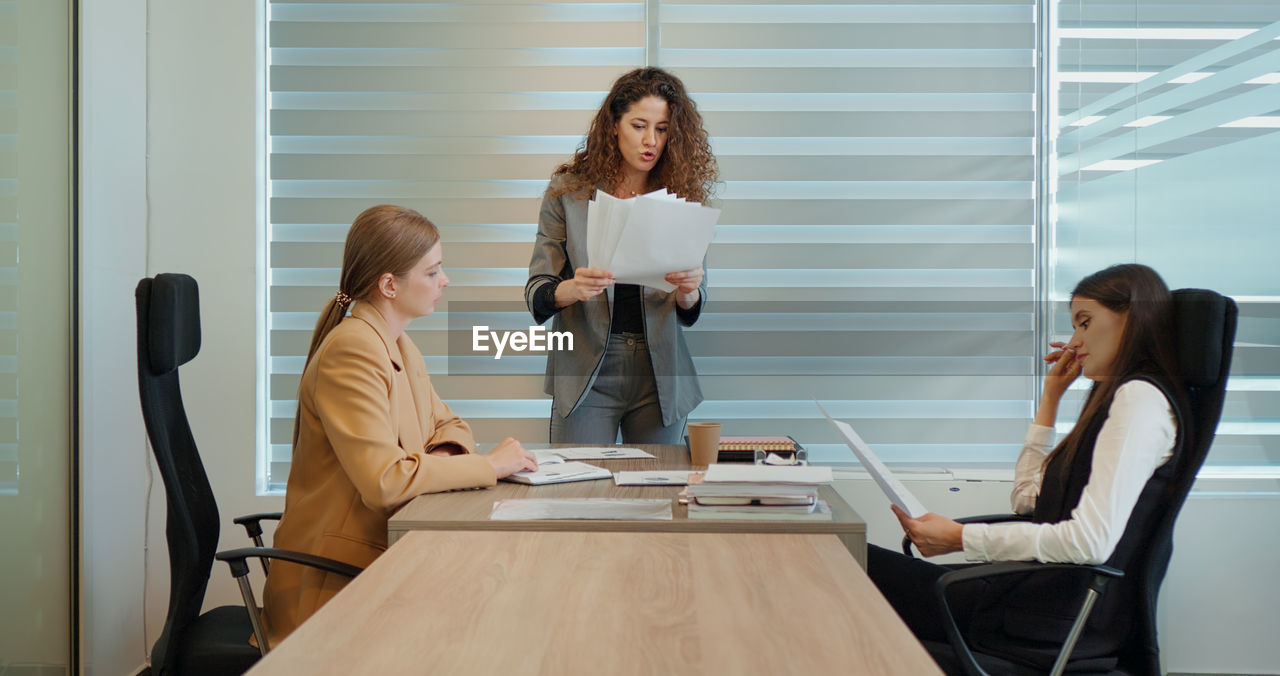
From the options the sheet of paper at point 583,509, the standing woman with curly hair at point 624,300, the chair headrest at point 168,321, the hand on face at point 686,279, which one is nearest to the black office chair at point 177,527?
the chair headrest at point 168,321

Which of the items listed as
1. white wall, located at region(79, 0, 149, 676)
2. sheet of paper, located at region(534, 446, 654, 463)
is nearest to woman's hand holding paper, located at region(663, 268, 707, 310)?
sheet of paper, located at region(534, 446, 654, 463)

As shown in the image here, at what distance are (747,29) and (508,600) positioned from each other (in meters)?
2.84

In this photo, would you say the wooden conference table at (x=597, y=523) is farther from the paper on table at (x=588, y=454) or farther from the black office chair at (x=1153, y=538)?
the paper on table at (x=588, y=454)

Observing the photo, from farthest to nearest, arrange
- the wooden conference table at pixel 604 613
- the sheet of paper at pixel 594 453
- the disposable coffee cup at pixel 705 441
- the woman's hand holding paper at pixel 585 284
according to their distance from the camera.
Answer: the woman's hand holding paper at pixel 585 284, the sheet of paper at pixel 594 453, the disposable coffee cup at pixel 705 441, the wooden conference table at pixel 604 613

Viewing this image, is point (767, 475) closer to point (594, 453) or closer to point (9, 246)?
point (594, 453)

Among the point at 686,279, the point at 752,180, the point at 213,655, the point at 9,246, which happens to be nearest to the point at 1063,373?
the point at 686,279

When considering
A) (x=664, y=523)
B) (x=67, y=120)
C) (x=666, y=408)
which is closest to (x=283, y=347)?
(x=67, y=120)

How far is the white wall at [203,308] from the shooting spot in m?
3.20

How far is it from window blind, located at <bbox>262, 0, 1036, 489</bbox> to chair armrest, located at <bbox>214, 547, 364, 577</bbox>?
5.94 ft

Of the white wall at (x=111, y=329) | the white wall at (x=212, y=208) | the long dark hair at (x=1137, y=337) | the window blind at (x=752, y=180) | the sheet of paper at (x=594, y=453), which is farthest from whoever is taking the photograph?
the window blind at (x=752, y=180)

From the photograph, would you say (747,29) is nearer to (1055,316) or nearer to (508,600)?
(1055,316)

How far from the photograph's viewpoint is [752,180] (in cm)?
378

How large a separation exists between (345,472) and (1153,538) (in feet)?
5.25

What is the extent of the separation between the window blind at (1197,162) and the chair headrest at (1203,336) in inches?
25.8
